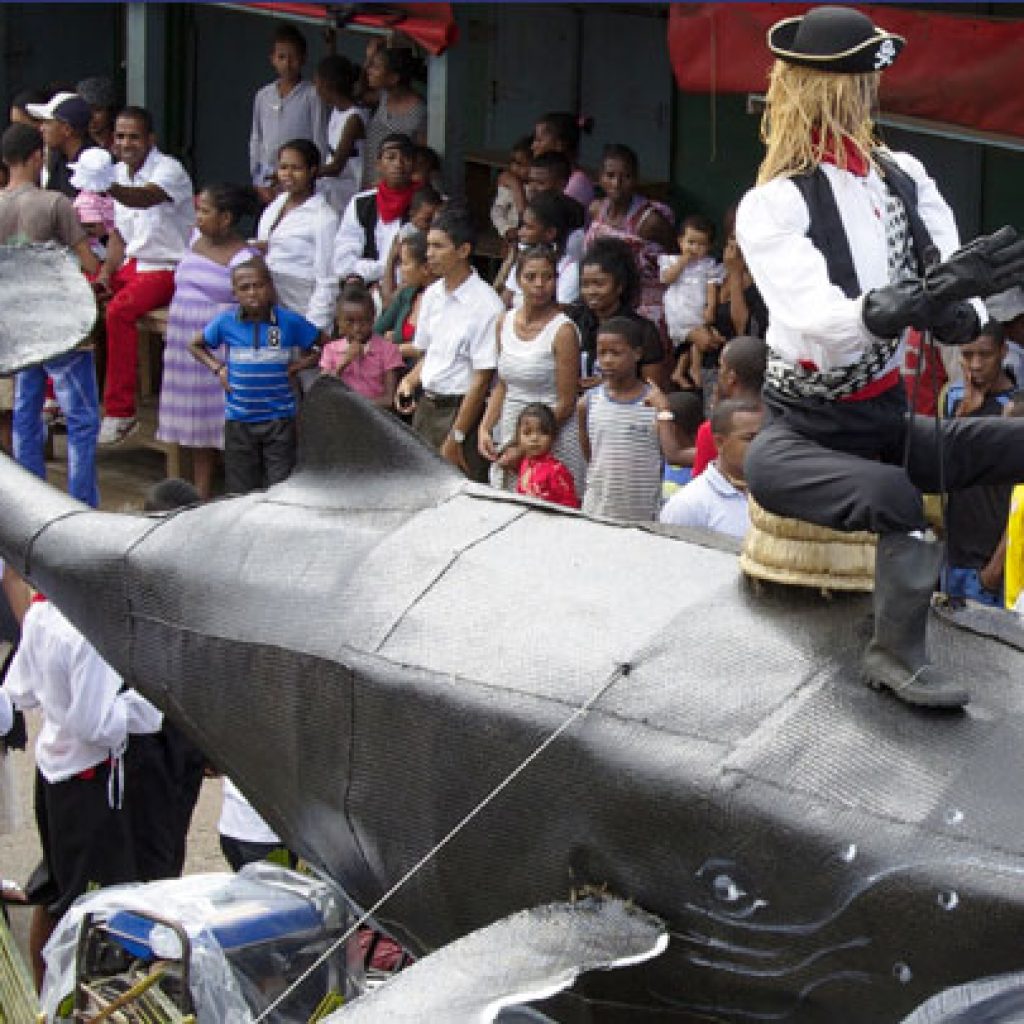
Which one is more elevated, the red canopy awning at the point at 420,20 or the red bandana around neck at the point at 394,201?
the red canopy awning at the point at 420,20

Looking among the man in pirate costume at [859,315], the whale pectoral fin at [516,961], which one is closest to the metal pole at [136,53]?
the man in pirate costume at [859,315]

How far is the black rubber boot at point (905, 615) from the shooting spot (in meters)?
5.13

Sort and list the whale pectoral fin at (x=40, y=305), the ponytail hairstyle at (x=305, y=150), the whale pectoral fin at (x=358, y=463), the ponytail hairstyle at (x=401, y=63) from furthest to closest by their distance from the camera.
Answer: the ponytail hairstyle at (x=401, y=63) → the ponytail hairstyle at (x=305, y=150) → the whale pectoral fin at (x=40, y=305) → the whale pectoral fin at (x=358, y=463)

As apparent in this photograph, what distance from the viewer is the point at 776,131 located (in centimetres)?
533

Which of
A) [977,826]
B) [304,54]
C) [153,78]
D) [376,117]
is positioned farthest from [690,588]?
[153,78]

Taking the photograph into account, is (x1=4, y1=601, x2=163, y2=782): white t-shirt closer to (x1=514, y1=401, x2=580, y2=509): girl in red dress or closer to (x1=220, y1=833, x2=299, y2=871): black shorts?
(x1=220, y1=833, x2=299, y2=871): black shorts

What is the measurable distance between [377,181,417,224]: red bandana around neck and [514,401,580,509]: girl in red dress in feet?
9.19

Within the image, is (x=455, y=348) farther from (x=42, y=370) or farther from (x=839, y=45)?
(x=839, y=45)

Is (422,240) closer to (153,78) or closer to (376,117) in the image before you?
(376,117)

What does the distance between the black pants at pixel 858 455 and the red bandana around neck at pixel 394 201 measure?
6.63 meters

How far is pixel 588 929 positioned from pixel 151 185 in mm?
8710

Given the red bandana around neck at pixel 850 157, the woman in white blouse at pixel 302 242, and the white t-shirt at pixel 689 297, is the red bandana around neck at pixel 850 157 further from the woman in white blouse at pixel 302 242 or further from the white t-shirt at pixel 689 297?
the woman in white blouse at pixel 302 242

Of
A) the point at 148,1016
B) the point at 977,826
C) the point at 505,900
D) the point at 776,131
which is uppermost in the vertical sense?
the point at 776,131

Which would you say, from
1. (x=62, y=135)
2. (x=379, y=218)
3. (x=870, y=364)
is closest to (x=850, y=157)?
(x=870, y=364)
